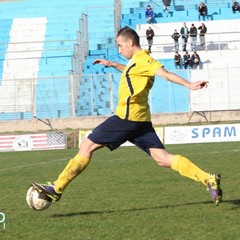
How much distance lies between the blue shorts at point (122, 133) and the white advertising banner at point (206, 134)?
19173 millimetres

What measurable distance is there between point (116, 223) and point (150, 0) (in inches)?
1519

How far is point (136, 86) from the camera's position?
9.21m

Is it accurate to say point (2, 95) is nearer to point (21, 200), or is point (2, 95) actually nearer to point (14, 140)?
point (14, 140)

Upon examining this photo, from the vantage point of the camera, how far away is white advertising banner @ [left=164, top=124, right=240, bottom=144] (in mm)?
28469

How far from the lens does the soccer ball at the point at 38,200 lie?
9.30 m

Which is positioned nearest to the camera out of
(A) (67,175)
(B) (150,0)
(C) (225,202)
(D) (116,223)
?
(D) (116,223)

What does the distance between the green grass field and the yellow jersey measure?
3.98ft

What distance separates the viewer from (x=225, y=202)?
1002 cm

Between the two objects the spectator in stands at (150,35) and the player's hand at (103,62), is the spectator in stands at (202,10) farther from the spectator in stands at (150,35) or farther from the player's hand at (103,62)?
the player's hand at (103,62)

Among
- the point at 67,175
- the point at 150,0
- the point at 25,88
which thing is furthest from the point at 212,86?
the point at 67,175

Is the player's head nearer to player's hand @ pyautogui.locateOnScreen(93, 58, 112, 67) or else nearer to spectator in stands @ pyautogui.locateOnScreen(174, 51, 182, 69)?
player's hand @ pyautogui.locateOnScreen(93, 58, 112, 67)

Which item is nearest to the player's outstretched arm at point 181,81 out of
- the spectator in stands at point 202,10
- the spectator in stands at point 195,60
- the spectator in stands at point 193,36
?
the spectator in stands at point 195,60

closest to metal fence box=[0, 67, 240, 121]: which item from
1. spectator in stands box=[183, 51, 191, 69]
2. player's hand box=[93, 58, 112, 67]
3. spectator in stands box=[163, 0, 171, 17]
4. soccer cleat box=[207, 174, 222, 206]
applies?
spectator in stands box=[183, 51, 191, 69]

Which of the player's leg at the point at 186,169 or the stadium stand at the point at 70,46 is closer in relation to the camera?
the player's leg at the point at 186,169
